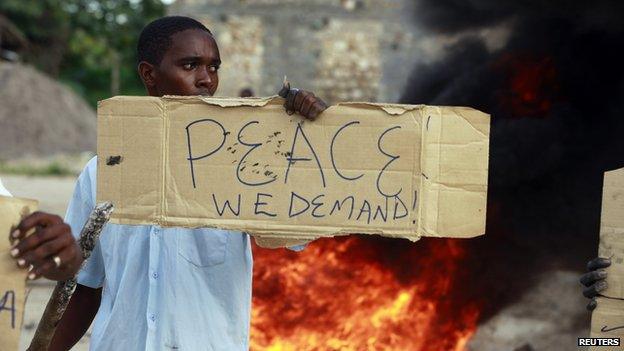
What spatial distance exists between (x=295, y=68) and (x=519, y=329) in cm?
1075

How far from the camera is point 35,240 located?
2.19 meters

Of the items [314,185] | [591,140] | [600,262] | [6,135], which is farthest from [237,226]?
[6,135]

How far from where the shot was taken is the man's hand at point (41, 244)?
219 cm

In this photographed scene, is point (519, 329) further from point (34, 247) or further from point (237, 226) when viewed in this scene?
point (34, 247)

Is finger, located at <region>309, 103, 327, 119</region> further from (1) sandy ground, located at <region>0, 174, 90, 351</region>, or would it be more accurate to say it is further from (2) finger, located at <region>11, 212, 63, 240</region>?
(1) sandy ground, located at <region>0, 174, 90, 351</region>

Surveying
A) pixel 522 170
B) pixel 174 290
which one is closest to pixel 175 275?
pixel 174 290

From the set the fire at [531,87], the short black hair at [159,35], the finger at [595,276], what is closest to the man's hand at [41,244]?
the short black hair at [159,35]

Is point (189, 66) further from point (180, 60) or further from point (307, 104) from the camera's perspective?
point (307, 104)

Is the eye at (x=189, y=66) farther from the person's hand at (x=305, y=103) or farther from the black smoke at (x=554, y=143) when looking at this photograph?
the black smoke at (x=554, y=143)

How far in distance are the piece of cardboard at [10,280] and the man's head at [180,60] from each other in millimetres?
821

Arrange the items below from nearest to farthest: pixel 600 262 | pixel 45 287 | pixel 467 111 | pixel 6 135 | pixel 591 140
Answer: pixel 467 111
pixel 600 262
pixel 591 140
pixel 45 287
pixel 6 135

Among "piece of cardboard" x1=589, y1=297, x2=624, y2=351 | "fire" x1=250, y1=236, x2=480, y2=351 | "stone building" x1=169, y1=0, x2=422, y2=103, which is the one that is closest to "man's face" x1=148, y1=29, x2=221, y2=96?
"piece of cardboard" x1=589, y1=297, x2=624, y2=351

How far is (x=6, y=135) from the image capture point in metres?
27.5

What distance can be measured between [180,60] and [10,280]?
100cm
